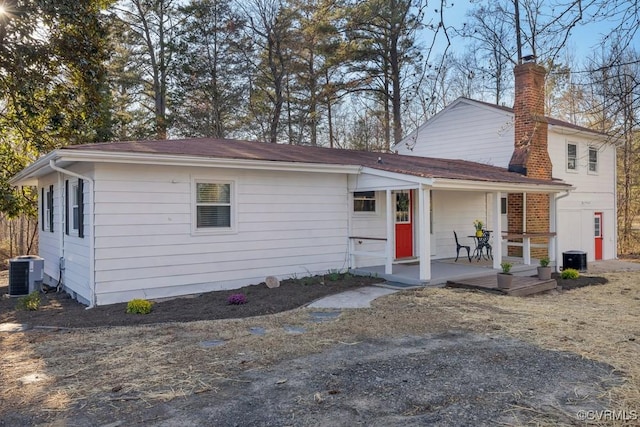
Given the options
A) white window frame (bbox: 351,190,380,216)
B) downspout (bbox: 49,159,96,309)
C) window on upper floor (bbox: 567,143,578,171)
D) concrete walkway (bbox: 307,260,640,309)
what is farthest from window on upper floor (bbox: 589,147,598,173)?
downspout (bbox: 49,159,96,309)

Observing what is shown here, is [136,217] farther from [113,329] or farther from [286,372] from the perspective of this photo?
[286,372]

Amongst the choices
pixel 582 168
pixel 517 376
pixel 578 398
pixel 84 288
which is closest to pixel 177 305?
pixel 84 288

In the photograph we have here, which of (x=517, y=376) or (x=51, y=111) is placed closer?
(x=517, y=376)

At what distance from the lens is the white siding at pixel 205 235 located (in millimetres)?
7629

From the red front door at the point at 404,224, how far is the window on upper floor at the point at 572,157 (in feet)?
20.9

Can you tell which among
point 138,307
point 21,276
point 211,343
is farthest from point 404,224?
point 21,276

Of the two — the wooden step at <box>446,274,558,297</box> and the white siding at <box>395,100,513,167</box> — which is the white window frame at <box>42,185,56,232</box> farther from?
the white siding at <box>395,100,513,167</box>

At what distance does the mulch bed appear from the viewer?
679cm

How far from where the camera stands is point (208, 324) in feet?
21.3

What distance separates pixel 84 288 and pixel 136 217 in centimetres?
158

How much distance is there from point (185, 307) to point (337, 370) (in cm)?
375

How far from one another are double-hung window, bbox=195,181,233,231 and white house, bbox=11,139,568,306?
0.02m

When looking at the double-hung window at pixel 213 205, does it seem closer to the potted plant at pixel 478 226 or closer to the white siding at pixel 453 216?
the white siding at pixel 453 216

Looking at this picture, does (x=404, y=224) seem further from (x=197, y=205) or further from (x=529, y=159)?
(x=197, y=205)
